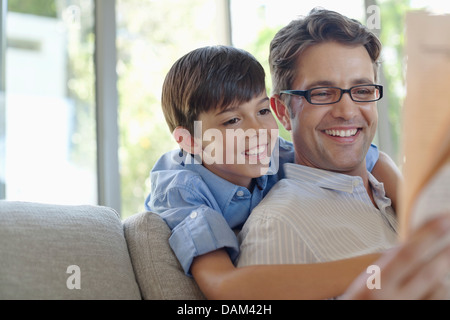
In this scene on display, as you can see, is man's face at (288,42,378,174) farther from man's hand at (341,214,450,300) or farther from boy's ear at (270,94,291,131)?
man's hand at (341,214,450,300)

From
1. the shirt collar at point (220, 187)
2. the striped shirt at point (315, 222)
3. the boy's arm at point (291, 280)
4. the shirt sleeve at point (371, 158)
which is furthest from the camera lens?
the shirt sleeve at point (371, 158)

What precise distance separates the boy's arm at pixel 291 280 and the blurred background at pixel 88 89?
6.77 feet

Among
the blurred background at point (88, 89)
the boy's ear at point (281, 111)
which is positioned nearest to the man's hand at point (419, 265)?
the boy's ear at point (281, 111)

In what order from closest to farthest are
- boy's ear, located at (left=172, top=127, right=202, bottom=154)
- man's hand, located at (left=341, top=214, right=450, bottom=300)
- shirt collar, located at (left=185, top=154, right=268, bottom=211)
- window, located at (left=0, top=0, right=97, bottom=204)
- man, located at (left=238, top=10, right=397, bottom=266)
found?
1. man's hand, located at (left=341, top=214, right=450, bottom=300)
2. man, located at (left=238, top=10, right=397, bottom=266)
3. shirt collar, located at (left=185, top=154, right=268, bottom=211)
4. boy's ear, located at (left=172, top=127, right=202, bottom=154)
5. window, located at (left=0, top=0, right=97, bottom=204)

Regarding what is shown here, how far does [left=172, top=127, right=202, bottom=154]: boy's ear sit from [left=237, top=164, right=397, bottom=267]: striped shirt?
282 mm

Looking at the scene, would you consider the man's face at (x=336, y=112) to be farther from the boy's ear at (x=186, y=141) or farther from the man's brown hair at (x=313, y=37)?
the boy's ear at (x=186, y=141)

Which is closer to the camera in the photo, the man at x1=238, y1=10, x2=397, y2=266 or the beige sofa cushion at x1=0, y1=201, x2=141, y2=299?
the beige sofa cushion at x1=0, y1=201, x2=141, y2=299

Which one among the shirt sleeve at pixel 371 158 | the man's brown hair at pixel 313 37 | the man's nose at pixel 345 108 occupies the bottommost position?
the shirt sleeve at pixel 371 158

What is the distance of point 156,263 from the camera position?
4.18ft

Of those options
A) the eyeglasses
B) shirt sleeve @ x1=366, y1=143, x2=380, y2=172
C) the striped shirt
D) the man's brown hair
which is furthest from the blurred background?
the striped shirt

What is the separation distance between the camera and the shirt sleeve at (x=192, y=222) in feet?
4.04

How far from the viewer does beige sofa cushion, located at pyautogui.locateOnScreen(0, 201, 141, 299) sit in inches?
43.1
